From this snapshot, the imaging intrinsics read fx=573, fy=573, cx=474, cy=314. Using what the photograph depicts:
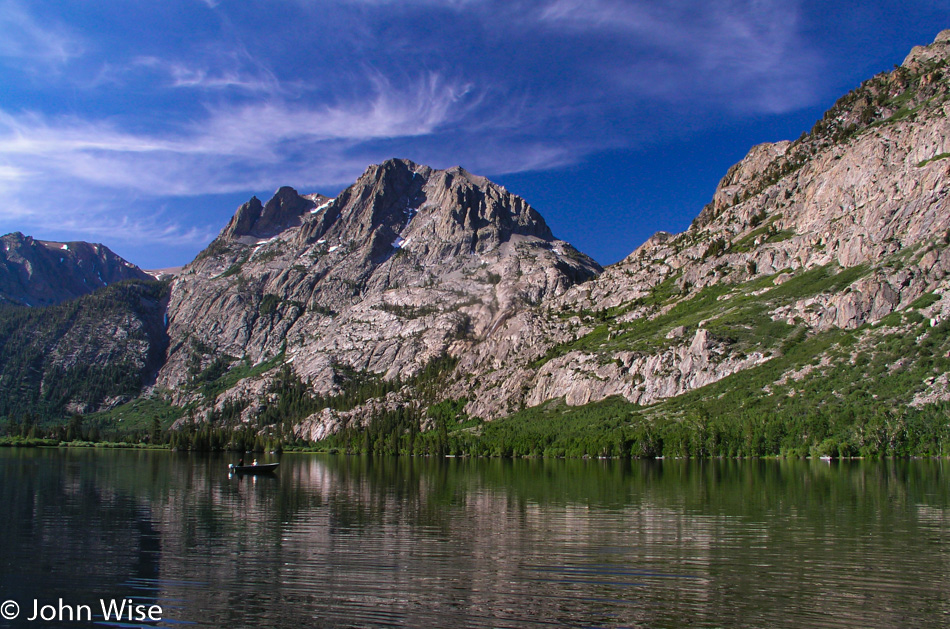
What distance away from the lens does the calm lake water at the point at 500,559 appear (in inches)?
860

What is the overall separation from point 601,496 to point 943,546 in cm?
3371

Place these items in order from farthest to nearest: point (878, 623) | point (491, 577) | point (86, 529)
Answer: point (86, 529) < point (491, 577) < point (878, 623)

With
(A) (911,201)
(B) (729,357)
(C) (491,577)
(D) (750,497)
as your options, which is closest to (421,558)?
(C) (491,577)

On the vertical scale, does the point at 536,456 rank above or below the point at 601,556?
below

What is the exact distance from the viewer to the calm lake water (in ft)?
71.7

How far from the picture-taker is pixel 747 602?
74.4ft

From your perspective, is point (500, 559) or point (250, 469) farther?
point (250, 469)

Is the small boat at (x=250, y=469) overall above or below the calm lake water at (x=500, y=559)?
below

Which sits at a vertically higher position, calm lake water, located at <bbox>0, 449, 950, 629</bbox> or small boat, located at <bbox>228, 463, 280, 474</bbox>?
calm lake water, located at <bbox>0, 449, 950, 629</bbox>

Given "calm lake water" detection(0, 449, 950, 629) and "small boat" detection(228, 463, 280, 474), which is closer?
"calm lake water" detection(0, 449, 950, 629)

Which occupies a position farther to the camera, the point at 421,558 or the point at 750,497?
the point at 750,497

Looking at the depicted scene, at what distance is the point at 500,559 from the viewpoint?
31422mm

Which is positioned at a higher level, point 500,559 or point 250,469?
point 500,559

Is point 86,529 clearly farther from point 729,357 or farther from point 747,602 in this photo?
point 729,357
